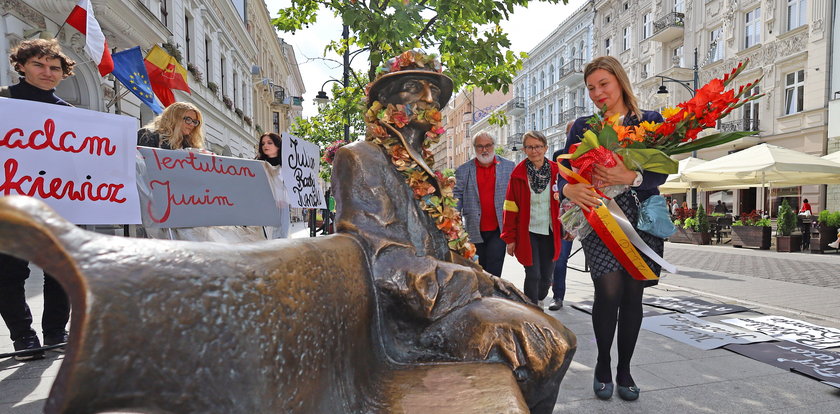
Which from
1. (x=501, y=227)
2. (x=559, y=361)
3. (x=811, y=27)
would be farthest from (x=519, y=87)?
(x=559, y=361)

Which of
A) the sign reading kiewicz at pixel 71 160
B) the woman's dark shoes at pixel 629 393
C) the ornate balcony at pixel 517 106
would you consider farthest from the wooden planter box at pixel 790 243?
the ornate balcony at pixel 517 106

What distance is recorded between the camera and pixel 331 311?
112 cm

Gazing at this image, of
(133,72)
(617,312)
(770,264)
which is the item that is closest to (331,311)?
(617,312)

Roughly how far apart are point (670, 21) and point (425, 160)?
28329 millimetres

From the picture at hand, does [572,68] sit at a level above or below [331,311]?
above

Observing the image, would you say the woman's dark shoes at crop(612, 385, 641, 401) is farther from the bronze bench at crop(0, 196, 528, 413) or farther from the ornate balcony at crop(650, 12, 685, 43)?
the ornate balcony at crop(650, 12, 685, 43)

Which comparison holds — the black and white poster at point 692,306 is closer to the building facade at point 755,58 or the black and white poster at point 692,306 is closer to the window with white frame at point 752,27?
the building facade at point 755,58

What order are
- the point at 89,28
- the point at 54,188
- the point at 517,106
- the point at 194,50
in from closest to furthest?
the point at 54,188
the point at 89,28
the point at 194,50
the point at 517,106

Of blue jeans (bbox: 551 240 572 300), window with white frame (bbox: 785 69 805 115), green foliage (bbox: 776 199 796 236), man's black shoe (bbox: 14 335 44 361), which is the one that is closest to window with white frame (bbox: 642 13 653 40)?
window with white frame (bbox: 785 69 805 115)

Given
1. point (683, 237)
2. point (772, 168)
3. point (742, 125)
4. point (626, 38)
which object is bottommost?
point (683, 237)

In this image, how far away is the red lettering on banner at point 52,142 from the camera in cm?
272

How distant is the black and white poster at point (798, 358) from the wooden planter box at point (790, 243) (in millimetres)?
9592

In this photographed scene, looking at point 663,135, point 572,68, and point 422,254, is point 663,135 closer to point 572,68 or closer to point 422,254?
point 422,254

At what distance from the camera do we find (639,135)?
7.09ft
